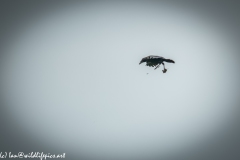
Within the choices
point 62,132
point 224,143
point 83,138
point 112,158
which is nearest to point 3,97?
point 62,132

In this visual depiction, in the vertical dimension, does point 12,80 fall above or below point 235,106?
above

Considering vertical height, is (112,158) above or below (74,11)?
below

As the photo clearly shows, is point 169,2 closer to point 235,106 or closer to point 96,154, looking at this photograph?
point 235,106

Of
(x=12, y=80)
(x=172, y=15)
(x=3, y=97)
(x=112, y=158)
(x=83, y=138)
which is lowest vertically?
(x=112, y=158)

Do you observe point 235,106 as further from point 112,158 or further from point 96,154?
point 96,154

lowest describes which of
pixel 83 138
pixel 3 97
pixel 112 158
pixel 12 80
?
pixel 112 158

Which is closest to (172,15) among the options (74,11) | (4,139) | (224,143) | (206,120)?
(74,11)

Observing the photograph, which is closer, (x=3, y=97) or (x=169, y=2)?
(x=3, y=97)

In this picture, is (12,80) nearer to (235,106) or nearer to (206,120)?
(206,120)

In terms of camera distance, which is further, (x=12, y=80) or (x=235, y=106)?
(x=235, y=106)
